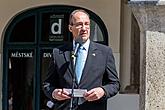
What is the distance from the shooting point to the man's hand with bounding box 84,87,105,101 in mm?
4258

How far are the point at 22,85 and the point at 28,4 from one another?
148 cm

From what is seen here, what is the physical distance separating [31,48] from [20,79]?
62 cm

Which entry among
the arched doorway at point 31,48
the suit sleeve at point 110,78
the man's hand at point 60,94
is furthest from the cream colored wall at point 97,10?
the man's hand at point 60,94

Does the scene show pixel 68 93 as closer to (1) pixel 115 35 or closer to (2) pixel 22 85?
(1) pixel 115 35

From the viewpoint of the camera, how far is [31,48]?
33.6 feet

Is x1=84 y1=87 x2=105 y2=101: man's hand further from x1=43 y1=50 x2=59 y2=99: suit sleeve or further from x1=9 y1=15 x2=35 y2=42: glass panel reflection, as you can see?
x1=9 y1=15 x2=35 y2=42: glass panel reflection

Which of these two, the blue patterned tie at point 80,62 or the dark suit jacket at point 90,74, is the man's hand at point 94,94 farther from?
the blue patterned tie at point 80,62

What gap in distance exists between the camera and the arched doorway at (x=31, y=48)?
33.4 ft

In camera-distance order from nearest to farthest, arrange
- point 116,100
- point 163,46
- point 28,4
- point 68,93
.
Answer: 1. point 163,46
2. point 68,93
3. point 116,100
4. point 28,4

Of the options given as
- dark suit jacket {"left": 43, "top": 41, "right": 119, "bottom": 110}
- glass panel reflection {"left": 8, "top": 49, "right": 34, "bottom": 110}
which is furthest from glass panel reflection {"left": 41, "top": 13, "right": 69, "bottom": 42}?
dark suit jacket {"left": 43, "top": 41, "right": 119, "bottom": 110}

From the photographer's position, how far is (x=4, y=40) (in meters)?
10.3

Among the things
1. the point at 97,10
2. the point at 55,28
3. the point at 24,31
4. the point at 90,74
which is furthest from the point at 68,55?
the point at 24,31

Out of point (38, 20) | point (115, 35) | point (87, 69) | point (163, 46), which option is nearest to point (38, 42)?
point (38, 20)

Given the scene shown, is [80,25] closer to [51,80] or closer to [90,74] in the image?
[90,74]
